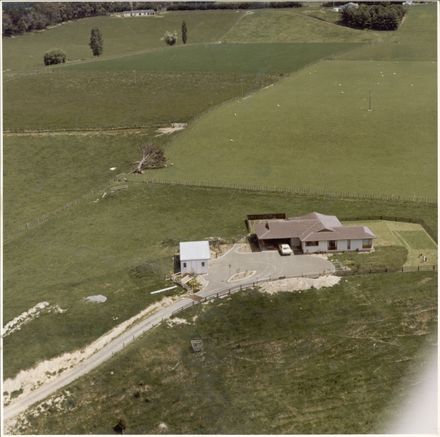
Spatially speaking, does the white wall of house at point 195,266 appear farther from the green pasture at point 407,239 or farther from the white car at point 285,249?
the green pasture at point 407,239

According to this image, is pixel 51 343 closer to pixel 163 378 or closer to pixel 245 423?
pixel 163 378

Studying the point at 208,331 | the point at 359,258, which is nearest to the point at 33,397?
the point at 208,331

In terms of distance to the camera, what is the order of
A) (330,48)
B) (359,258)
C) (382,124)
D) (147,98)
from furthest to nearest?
(330,48)
(147,98)
(382,124)
(359,258)

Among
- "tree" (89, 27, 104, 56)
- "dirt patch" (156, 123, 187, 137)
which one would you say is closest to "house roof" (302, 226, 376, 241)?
"dirt patch" (156, 123, 187, 137)

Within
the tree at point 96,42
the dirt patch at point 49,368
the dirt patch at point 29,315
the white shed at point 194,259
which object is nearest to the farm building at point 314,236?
the white shed at point 194,259

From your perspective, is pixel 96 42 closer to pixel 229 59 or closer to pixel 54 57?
pixel 54 57

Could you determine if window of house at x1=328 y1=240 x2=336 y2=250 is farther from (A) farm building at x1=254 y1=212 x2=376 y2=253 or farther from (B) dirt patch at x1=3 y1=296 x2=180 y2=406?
(B) dirt patch at x1=3 y1=296 x2=180 y2=406

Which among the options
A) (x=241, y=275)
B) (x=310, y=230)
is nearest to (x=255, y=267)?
(x=241, y=275)
